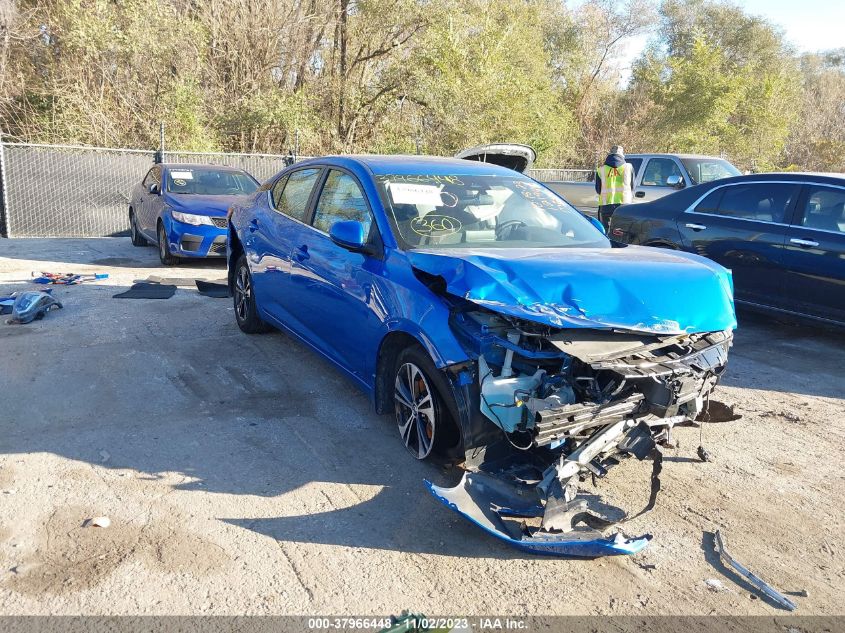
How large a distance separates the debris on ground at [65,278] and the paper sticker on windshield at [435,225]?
244 inches

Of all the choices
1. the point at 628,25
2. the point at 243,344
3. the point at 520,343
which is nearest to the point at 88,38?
the point at 243,344

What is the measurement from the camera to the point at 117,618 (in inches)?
109

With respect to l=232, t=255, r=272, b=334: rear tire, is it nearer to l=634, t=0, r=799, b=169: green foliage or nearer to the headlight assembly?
the headlight assembly

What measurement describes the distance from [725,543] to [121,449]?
11.3ft

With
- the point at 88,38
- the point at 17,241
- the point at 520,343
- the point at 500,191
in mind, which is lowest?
the point at 17,241

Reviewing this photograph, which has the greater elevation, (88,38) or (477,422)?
(88,38)

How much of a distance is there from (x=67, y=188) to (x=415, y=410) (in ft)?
41.2

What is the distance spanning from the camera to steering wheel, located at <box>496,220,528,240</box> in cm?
466

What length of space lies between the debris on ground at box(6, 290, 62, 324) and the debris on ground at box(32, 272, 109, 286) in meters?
1.61

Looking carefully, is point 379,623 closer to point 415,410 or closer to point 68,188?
point 415,410

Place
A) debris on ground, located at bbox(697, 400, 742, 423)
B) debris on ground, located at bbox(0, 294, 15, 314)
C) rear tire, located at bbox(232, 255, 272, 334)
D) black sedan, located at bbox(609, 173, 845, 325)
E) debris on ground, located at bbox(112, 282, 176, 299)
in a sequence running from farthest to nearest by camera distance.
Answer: debris on ground, located at bbox(112, 282, 176, 299) → debris on ground, located at bbox(0, 294, 15, 314) → black sedan, located at bbox(609, 173, 845, 325) → rear tire, located at bbox(232, 255, 272, 334) → debris on ground, located at bbox(697, 400, 742, 423)

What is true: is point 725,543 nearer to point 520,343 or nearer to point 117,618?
point 520,343

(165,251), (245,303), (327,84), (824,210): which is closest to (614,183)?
(824,210)

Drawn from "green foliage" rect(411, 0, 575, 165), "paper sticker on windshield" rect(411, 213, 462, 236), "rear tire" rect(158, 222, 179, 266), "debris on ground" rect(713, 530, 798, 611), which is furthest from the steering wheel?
"green foliage" rect(411, 0, 575, 165)
